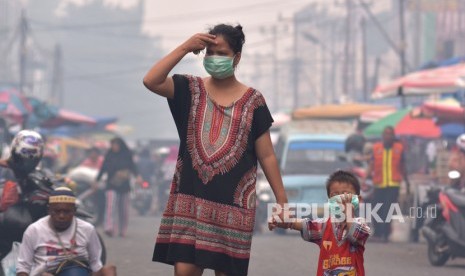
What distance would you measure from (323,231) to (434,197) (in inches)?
379

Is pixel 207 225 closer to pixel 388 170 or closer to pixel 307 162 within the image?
pixel 388 170

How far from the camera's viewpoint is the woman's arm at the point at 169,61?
6.68 meters

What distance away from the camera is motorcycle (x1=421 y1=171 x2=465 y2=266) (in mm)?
14703

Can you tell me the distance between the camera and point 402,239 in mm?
20141

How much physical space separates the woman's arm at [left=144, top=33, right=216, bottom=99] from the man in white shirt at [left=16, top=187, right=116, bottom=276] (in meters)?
2.01

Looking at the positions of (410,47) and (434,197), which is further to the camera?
(410,47)

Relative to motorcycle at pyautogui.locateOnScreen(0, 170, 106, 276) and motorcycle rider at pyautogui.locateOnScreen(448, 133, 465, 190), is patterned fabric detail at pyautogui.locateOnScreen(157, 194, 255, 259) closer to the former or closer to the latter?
motorcycle at pyautogui.locateOnScreen(0, 170, 106, 276)

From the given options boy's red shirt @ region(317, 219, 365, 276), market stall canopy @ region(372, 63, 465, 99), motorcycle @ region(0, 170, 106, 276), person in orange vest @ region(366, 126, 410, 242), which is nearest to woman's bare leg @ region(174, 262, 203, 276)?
boy's red shirt @ region(317, 219, 365, 276)

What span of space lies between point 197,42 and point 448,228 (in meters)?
8.67

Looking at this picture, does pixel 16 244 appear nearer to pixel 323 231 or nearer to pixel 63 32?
pixel 323 231

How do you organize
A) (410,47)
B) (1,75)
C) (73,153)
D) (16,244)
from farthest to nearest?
(1,75), (410,47), (73,153), (16,244)

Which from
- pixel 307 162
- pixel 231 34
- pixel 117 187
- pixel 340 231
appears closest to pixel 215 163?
pixel 231 34

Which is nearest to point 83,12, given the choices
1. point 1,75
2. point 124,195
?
point 1,75

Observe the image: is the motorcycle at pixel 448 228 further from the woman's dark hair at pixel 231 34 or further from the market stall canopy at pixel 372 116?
the market stall canopy at pixel 372 116
